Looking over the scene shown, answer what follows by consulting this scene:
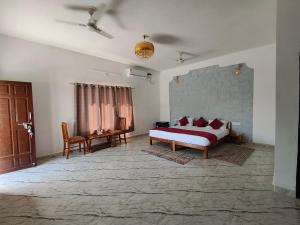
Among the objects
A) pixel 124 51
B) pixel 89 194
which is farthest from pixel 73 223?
pixel 124 51

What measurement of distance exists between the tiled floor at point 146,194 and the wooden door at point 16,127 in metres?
0.28

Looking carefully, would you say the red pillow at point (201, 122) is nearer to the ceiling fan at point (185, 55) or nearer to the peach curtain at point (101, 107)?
the ceiling fan at point (185, 55)

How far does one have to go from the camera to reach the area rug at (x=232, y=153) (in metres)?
3.48

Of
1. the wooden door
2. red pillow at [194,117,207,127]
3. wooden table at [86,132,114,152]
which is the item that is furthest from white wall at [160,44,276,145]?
the wooden door

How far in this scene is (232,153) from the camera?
3.90 meters

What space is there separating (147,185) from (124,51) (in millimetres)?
3477

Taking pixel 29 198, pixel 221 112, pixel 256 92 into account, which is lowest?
pixel 29 198

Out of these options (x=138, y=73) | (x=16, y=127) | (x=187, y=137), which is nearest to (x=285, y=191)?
(x=187, y=137)

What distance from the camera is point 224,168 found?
308 centimetres

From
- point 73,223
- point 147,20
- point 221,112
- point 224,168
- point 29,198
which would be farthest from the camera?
point 221,112

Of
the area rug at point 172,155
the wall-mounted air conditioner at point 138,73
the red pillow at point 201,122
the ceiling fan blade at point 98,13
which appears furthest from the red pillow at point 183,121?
the ceiling fan blade at point 98,13

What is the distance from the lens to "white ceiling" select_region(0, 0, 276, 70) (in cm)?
237

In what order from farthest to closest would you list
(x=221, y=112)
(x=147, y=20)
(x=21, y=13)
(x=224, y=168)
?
(x=221, y=112)
(x=224, y=168)
(x=147, y=20)
(x=21, y=13)

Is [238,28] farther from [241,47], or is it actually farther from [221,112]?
[221,112]
